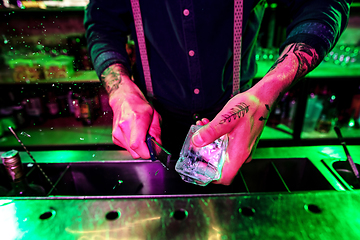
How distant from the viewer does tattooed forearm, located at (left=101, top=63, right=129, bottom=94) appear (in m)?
0.96

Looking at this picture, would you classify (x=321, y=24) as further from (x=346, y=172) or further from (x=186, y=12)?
(x=346, y=172)

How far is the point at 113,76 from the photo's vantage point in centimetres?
99

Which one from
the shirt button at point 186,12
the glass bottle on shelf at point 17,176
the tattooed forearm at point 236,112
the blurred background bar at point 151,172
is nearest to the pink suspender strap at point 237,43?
the shirt button at point 186,12

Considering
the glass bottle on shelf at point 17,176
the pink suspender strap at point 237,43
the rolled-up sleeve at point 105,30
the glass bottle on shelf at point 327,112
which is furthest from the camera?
the glass bottle on shelf at point 327,112

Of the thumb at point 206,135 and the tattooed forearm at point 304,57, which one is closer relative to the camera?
the thumb at point 206,135

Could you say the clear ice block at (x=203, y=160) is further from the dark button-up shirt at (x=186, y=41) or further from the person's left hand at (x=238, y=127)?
the dark button-up shirt at (x=186, y=41)

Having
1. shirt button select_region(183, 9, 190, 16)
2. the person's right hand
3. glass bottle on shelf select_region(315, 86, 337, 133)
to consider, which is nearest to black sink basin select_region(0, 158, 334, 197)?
the person's right hand

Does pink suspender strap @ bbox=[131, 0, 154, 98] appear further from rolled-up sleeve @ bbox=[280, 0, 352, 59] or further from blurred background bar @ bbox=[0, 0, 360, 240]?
rolled-up sleeve @ bbox=[280, 0, 352, 59]

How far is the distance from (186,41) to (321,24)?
22.7 inches

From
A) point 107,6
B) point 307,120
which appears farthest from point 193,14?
point 307,120

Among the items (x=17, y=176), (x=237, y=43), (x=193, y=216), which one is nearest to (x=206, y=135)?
(x=193, y=216)

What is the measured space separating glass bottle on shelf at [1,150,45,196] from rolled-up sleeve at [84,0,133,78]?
0.54 meters

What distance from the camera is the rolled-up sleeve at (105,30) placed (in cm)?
103

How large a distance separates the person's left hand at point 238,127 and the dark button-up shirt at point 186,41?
40cm
